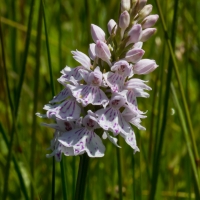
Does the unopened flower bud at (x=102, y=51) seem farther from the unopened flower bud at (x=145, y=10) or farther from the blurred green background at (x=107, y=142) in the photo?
the blurred green background at (x=107, y=142)

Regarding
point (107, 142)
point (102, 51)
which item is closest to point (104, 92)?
point (102, 51)

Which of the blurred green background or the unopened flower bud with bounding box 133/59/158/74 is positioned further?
the blurred green background

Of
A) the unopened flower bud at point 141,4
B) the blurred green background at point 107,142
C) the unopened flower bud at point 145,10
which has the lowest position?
the blurred green background at point 107,142

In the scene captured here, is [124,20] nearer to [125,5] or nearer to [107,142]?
[125,5]

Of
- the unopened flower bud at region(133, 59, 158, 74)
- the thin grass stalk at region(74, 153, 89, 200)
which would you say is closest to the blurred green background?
the unopened flower bud at region(133, 59, 158, 74)

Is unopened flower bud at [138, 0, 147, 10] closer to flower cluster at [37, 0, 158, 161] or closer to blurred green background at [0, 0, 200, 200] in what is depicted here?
flower cluster at [37, 0, 158, 161]

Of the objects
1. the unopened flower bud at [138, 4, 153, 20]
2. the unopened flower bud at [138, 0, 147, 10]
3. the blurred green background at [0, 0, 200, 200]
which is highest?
the unopened flower bud at [138, 0, 147, 10]

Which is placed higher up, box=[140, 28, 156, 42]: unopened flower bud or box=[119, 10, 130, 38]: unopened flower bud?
box=[119, 10, 130, 38]: unopened flower bud

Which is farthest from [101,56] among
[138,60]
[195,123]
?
[195,123]

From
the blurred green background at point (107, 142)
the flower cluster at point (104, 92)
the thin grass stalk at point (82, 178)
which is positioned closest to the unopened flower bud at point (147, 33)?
the flower cluster at point (104, 92)
